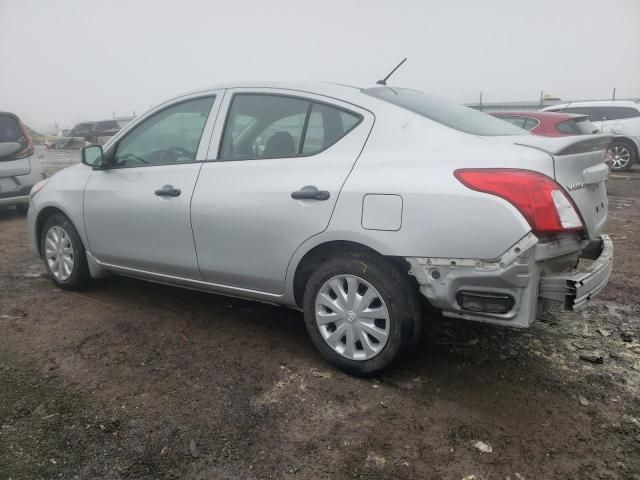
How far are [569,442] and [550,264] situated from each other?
31.2 inches

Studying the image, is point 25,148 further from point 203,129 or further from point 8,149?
point 203,129

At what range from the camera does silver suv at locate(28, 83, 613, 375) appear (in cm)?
239

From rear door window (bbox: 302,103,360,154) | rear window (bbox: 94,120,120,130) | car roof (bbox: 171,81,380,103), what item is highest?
car roof (bbox: 171,81,380,103)

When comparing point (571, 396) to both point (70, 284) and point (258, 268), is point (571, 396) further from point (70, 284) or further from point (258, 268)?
point (70, 284)

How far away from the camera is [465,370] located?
2.95 metres

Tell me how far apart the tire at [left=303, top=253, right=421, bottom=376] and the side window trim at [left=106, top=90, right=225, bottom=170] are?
119 centimetres

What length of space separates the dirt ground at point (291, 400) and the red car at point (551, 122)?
513cm

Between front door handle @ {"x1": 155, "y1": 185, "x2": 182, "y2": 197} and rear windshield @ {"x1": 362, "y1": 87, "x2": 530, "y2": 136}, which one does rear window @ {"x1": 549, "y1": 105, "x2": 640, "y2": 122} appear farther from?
front door handle @ {"x1": 155, "y1": 185, "x2": 182, "y2": 197}

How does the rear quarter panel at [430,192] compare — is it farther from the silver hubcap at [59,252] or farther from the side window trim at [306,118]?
the silver hubcap at [59,252]

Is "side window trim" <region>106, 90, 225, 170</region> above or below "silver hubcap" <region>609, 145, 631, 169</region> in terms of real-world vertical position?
above

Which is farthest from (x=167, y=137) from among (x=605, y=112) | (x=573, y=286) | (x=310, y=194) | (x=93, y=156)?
(x=605, y=112)

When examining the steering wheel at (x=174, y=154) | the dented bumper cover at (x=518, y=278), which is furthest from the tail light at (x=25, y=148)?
the dented bumper cover at (x=518, y=278)

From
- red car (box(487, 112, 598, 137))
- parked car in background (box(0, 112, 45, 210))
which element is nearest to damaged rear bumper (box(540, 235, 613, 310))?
red car (box(487, 112, 598, 137))

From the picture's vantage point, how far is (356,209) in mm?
2664
